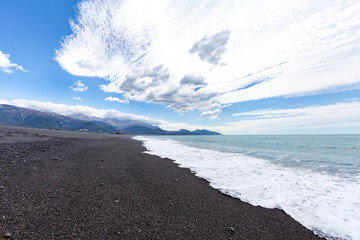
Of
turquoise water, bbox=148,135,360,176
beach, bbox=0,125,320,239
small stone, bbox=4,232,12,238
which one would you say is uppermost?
turquoise water, bbox=148,135,360,176

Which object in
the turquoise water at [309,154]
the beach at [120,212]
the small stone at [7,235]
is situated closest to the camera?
the small stone at [7,235]

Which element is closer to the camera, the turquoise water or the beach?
the beach

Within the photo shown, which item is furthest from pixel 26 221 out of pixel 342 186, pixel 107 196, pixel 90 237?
pixel 342 186

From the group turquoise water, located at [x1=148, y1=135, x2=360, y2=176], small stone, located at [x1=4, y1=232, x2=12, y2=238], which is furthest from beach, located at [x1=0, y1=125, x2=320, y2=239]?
turquoise water, located at [x1=148, y1=135, x2=360, y2=176]

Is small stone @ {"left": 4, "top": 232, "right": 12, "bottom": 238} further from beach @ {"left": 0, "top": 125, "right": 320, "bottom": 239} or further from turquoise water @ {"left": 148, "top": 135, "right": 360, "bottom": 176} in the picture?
turquoise water @ {"left": 148, "top": 135, "right": 360, "bottom": 176}

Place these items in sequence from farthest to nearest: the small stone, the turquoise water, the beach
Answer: the turquoise water
the beach
the small stone

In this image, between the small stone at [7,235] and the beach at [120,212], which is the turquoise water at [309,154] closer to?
the beach at [120,212]

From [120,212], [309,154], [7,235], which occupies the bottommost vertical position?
[120,212]

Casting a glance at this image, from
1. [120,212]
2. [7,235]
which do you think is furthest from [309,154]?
[7,235]

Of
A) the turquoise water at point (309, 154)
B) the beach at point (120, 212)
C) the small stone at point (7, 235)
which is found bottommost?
the beach at point (120, 212)

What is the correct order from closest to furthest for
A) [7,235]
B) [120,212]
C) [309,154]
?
[7,235]
[120,212]
[309,154]

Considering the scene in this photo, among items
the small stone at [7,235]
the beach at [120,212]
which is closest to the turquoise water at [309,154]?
the beach at [120,212]

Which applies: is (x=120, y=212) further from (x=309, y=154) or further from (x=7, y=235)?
(x=309, y=154)

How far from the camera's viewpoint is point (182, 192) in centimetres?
683
